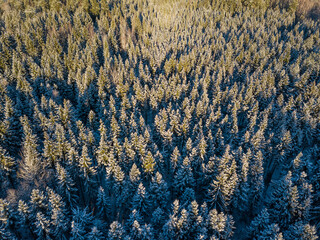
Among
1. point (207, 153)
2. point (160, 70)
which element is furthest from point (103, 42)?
point (207, 153)

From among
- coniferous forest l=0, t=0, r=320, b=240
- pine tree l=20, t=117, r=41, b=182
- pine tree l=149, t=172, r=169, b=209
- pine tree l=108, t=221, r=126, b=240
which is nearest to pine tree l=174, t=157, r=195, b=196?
coniferous forest l=0, t=0, r=320, b=240

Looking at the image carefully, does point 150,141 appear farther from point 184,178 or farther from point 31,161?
point 31,161

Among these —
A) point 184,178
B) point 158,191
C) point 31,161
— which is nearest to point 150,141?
point 184,178

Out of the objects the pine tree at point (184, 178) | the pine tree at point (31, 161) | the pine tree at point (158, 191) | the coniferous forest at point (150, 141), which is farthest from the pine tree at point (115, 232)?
the pine tree at point (31, 161)

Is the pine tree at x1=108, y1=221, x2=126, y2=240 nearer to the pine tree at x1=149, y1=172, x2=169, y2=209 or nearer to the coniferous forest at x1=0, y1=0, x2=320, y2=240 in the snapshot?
the coniferous forest at x1=0, y1=0, x2=320, y2=240

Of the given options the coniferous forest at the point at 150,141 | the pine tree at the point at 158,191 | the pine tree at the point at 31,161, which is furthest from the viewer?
the pine tree at the point at 31,161

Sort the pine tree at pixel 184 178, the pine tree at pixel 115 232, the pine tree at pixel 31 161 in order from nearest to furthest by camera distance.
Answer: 1. the pine tree at pixel 115 232
2. the pine tree at pixel 184 178
3. the pine tree at pixel 31 161

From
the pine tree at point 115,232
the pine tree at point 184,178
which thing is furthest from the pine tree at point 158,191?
the pine tree at point 115,232

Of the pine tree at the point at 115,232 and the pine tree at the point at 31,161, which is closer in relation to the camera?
the pine tree at the point at 115,232

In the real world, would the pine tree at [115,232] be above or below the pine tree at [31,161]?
above

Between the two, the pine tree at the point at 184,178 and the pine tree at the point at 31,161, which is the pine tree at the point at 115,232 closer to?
the pine tree at the point at 184,178

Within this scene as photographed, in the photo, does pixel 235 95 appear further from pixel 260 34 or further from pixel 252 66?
pixel 260 34
